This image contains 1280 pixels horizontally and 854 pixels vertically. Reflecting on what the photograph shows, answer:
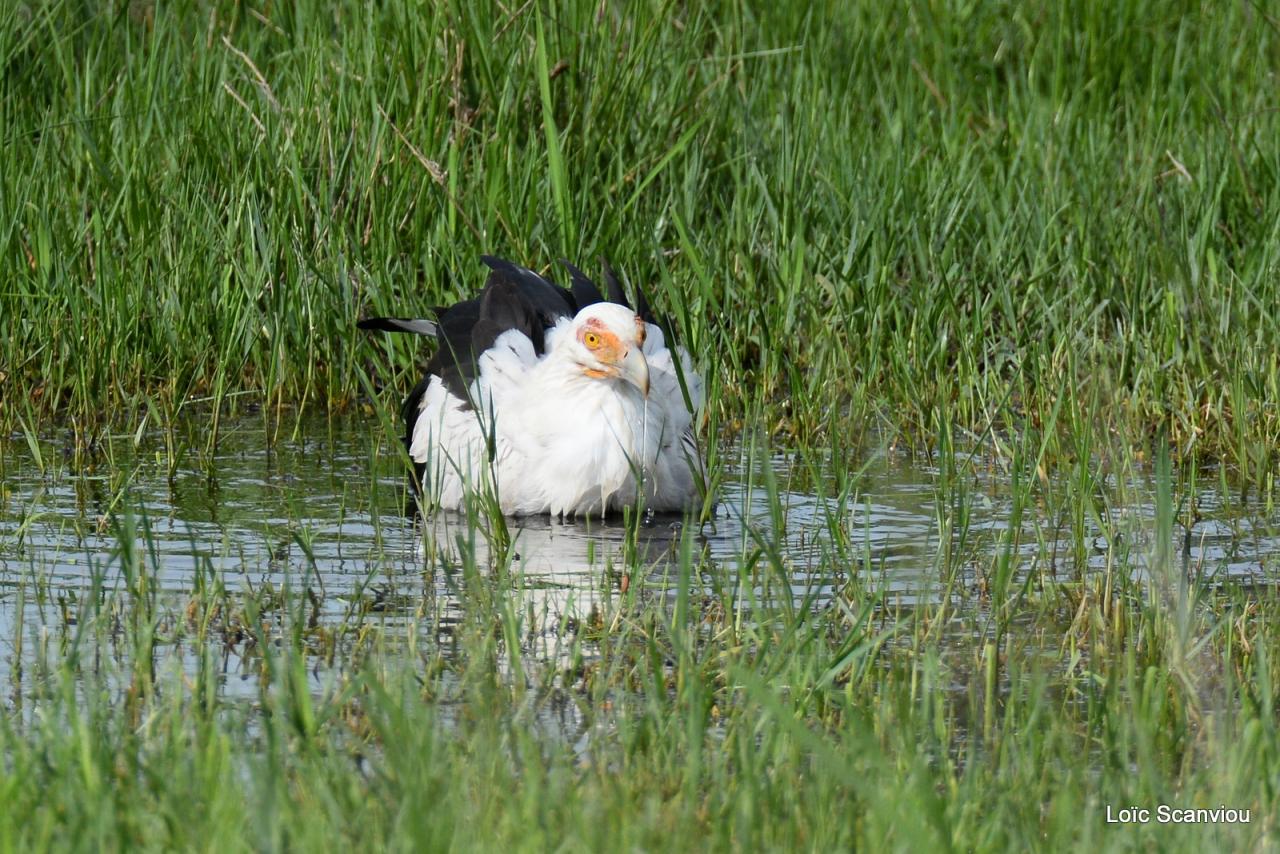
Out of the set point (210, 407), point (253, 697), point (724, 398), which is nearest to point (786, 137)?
point (724, 398)

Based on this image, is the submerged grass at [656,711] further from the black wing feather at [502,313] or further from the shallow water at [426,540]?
the black wing feather at [502,313]

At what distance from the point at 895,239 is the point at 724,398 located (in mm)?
908

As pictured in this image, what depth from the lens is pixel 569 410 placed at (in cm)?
635

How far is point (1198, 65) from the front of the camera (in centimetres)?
942

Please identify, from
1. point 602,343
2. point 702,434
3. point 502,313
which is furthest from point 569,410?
point 702,434

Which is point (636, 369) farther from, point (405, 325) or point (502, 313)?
point (405, 325)

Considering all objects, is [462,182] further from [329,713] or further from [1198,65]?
[329,713]

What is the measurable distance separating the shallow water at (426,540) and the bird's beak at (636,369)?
45 centimetres

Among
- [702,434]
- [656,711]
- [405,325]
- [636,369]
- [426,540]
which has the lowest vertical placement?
[656,711]

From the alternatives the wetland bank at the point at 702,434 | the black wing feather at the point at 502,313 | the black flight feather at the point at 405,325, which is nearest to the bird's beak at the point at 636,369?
the wetland bank at the point at 702,434

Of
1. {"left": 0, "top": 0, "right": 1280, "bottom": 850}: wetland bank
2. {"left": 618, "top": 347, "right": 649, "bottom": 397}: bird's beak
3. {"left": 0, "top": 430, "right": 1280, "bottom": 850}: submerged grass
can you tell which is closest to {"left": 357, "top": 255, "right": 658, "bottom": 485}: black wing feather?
{"left": 0, "top": 0, "right": 1280, "bottom": 850}: wetland bank

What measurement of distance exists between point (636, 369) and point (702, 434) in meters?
0.94

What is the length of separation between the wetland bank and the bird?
0.14 m

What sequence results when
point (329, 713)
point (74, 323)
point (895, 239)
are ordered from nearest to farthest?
point (329, 713) < point (74, 323) < point (895, 239)
